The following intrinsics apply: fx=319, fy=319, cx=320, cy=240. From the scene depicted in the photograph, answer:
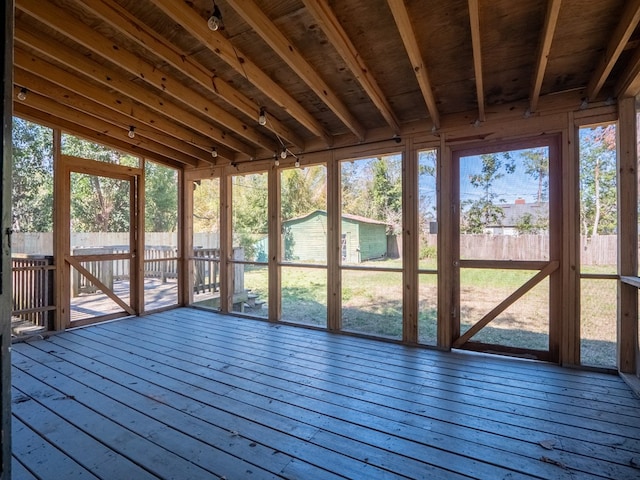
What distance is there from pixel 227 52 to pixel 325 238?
2761 mm

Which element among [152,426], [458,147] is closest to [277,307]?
[152,426]

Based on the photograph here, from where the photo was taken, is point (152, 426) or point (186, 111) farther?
point (186, 111)

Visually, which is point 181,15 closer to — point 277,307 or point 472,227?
point 472,227

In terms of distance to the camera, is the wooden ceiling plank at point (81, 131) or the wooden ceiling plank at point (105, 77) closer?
the wooden ceiling plank at point (105, 77)

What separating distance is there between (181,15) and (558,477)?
3.62 m

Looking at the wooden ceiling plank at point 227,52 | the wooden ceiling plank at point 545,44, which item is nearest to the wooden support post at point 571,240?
the wooden ceiling plank at point 545,44

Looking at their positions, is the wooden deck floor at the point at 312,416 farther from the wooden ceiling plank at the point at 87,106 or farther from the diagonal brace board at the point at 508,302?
the wooden ceiling plank at the point at 87,106

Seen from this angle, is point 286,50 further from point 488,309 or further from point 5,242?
point 488,309

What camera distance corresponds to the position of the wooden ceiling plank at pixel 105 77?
2.61 m

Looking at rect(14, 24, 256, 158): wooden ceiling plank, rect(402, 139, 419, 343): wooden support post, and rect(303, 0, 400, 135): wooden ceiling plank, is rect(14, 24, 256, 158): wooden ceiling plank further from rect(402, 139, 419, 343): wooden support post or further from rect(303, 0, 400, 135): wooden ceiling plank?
rect(402, 139, 419, 343): wooden support post

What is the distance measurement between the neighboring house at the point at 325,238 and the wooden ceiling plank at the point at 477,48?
1836mm

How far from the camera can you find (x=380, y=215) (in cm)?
462

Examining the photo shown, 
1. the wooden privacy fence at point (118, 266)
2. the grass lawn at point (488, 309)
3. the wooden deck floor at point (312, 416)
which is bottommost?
the wooden deck floor at point (312, 416)

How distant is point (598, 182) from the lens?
3.30 m
